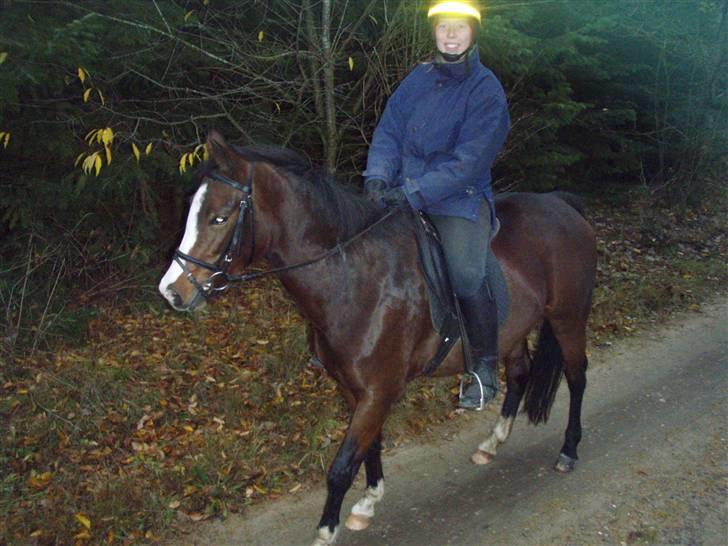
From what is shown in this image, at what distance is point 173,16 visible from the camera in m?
6.23

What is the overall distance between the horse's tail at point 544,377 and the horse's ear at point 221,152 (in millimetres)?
3053

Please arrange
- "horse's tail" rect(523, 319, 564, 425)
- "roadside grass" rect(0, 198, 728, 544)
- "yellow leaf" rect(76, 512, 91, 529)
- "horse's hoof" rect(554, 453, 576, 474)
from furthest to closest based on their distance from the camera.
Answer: "horse's tail" rect(523, 319, 564, 425), "horse's hoof" rect(554, 453, 576, 474), "roadside grass" rect(0, 198, 728, 544), "yellow leaf" rect(76, 512, 91, 529)

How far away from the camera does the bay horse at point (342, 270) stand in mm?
3232

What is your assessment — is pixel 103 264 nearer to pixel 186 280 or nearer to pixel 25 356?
pixel 25 356

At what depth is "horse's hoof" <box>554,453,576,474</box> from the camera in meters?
4.85

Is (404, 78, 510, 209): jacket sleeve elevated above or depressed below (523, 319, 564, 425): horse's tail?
above

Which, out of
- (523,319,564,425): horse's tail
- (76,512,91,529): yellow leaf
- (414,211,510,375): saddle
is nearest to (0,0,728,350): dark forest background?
(414,211,510,375): saddle

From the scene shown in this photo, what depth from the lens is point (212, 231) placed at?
3225 millimetres

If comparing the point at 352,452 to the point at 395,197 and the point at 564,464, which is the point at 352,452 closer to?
the point at 395,197

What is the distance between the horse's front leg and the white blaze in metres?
1.29

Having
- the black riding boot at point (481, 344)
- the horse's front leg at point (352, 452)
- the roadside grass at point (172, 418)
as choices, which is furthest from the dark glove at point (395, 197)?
the roadside grass at point (172, 418)

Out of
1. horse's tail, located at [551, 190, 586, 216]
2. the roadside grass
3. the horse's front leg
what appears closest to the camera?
the horse's front leg

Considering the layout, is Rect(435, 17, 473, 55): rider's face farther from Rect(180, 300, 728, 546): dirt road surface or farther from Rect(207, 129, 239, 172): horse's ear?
Rect(180, 300, 728, 546): dirt road surface

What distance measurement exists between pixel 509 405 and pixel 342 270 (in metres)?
2.36
